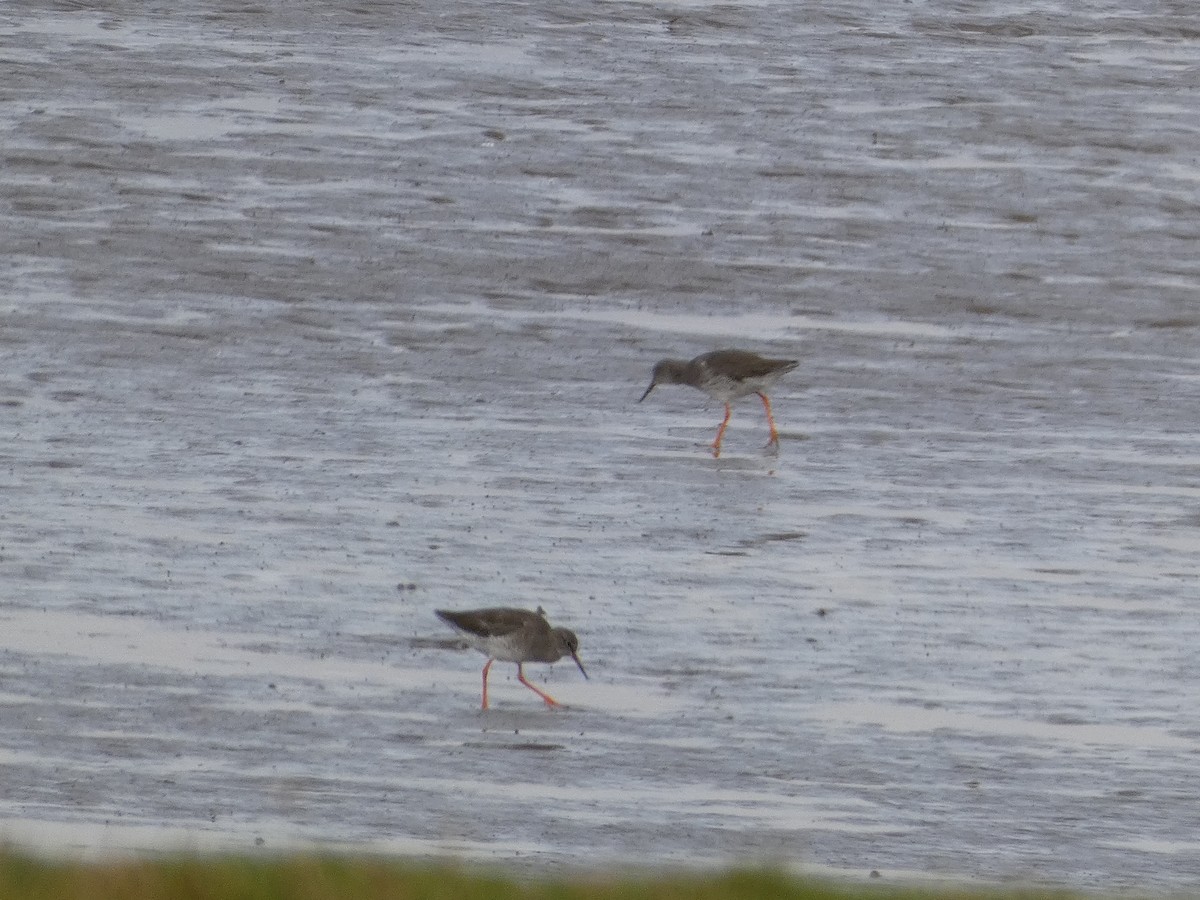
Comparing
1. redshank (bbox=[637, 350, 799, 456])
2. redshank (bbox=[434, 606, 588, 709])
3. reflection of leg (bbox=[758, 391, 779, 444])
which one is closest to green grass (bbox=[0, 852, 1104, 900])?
redshank (bbox=[434, 606, 588, 709])

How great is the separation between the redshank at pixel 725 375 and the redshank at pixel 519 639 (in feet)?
13.4

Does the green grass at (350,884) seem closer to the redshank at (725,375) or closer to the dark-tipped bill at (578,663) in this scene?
the dark-tipped bill at (578,663)

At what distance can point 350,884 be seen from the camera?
5078 millimetres

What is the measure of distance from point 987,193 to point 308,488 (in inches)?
291

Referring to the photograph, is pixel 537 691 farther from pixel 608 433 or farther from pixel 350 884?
pixel 350 884

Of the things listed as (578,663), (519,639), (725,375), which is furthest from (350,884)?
(725,375)

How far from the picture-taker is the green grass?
16.6ft

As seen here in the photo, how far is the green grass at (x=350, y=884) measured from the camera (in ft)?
16.6

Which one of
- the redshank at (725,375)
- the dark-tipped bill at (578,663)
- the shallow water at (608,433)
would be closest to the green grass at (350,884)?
the shallow water at (608,433)

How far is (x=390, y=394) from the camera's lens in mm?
13797

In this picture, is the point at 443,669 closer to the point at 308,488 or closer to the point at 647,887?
the point at 308,488

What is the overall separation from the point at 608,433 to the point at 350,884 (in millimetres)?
8179

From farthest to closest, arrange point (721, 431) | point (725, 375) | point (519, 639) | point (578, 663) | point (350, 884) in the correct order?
point (725, 375) → point (721, 431) → point (578, 663) → point (519, 639) → point (350, 884)

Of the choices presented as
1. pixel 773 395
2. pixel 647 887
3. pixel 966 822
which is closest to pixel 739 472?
pixel 773 395
